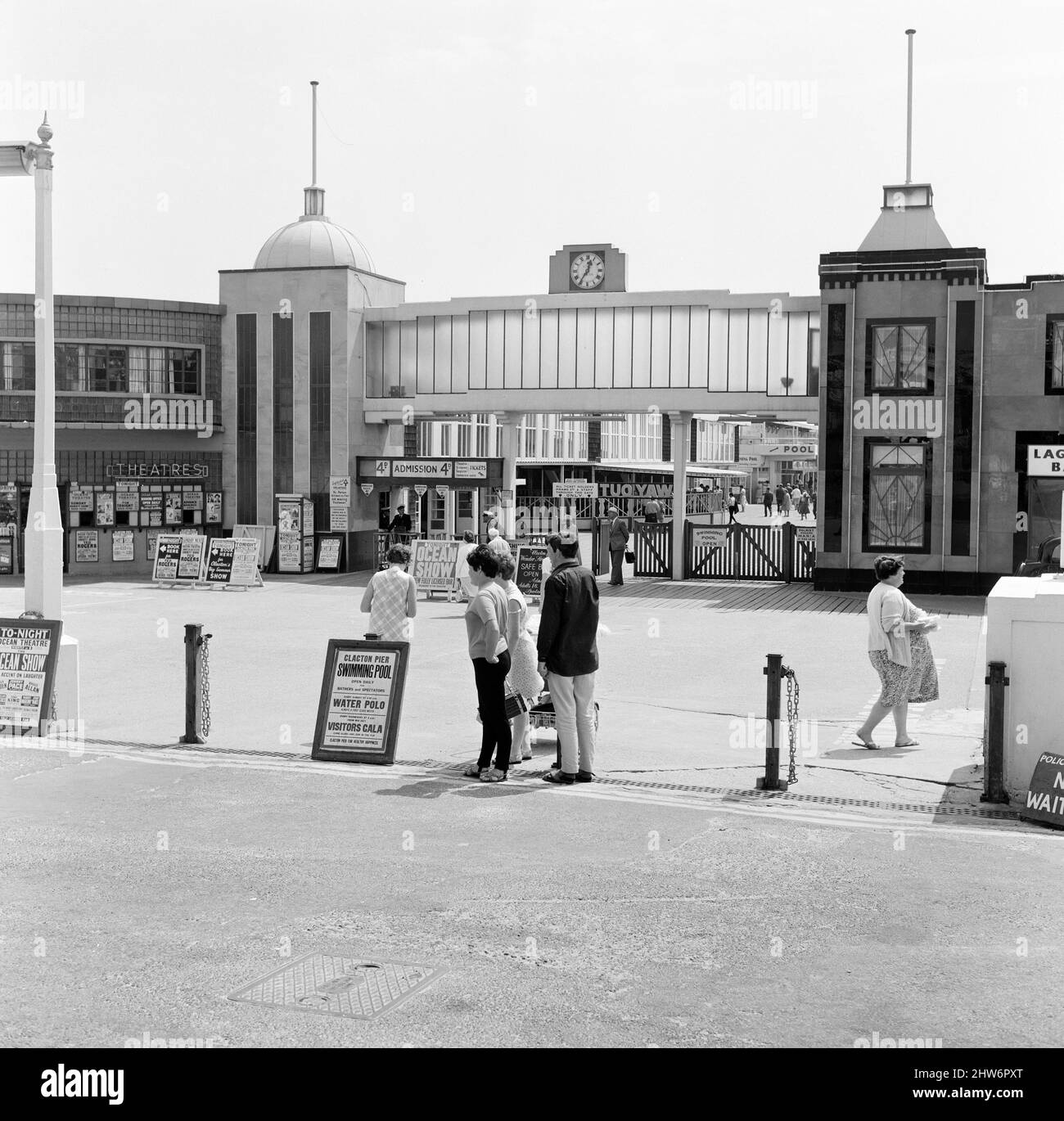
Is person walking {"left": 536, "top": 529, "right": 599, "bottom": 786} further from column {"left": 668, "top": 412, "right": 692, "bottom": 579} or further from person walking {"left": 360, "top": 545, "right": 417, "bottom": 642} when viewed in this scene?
column {"left": 668, "top": 412, "right": 692, "bottom": 579}

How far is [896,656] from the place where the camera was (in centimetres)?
1238

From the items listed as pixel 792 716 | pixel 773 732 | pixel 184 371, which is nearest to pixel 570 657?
pixel 773 732

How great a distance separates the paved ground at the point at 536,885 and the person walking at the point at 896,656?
1.16ft

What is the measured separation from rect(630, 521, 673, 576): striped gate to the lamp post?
20.8 meters

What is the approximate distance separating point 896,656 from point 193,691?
616 centimetres

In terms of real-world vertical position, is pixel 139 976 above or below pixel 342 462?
below

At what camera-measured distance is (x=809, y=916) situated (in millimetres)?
7426

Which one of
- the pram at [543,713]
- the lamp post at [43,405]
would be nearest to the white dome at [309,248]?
the lamp post at [43,405]

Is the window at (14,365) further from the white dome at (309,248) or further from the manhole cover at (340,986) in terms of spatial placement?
the manhole cover at (340,986)

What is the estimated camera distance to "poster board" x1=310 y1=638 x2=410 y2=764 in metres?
11.6

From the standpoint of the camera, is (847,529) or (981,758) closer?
(981,758)
